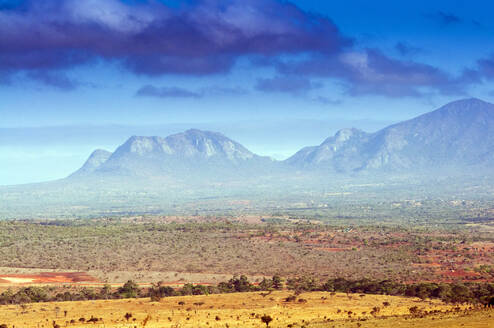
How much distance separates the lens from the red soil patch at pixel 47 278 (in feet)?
190

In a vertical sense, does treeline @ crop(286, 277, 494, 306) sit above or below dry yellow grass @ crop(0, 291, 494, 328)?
below

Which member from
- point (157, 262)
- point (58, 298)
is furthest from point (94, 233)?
point (58, 298)

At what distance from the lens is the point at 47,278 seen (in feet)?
197

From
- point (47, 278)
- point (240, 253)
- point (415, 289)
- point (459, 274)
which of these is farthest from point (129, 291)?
point (459, 274)

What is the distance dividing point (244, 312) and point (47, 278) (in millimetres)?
28620

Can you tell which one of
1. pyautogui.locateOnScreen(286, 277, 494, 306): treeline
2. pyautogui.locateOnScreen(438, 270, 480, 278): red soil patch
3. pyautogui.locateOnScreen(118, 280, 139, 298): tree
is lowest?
pyautogui.locateOnScreen(438, 270, 480, 278): red soil patch

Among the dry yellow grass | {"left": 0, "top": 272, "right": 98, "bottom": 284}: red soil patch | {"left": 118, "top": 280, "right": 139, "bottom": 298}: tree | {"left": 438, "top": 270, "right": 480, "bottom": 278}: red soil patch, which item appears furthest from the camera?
{"left": 438, "top": 270, "right": 480, "bottom": 278}: red soil patch

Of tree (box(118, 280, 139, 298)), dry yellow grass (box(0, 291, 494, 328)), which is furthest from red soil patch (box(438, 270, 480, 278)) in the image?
tree (box(118, 280, 139, 298))

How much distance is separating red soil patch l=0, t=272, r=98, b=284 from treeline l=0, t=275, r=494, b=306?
545cm

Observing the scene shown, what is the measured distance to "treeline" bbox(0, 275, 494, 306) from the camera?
44.4 meters

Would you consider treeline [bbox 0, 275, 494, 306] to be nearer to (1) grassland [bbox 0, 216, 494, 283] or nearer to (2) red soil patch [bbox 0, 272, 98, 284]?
(2) red soil patch [bbox 0, 272, 98, 284]

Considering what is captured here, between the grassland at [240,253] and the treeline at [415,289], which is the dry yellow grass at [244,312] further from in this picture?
the grassland at [240,253]

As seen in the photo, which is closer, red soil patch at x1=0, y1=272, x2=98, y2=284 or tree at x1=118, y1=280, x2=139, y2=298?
tree at x1=118, y1=280, x2=139, y2=298

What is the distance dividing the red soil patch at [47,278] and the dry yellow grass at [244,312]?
1664cm
